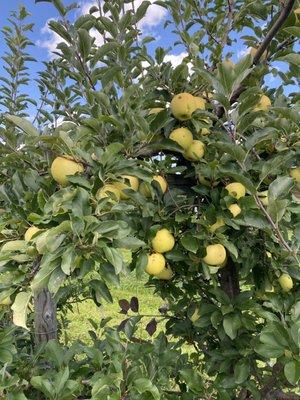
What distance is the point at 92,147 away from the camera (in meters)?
1.11

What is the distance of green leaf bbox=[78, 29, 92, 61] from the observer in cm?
118

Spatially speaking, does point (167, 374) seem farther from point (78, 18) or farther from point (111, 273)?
point (78, 18)

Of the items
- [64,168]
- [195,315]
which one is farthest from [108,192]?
[195,315]

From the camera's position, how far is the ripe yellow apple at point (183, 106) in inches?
49.6

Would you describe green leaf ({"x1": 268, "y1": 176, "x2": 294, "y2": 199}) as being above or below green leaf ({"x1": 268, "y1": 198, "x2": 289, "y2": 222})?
above

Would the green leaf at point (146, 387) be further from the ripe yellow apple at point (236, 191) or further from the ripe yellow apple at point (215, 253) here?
the ripe yellow apple at point (236, 191)

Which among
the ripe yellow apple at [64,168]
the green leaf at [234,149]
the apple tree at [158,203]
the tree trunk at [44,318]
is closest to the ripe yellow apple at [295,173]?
the apple tree at [158,203]

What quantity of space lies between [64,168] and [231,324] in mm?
683

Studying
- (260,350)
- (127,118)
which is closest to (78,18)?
(127,118)

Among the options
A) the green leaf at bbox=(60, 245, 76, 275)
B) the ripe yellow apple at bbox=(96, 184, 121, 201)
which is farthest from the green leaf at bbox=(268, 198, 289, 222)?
the green leaf at bbox=(60, 245, 76, 275)

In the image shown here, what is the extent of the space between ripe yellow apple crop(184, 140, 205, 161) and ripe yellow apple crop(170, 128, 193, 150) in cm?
1

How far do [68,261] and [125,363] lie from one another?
647mm

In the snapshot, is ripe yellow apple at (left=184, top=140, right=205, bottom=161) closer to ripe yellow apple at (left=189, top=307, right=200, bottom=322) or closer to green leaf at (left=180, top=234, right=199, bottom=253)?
green leaf at (left=180, top=234, right=199, bottom=253)

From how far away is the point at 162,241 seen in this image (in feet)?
4.16
